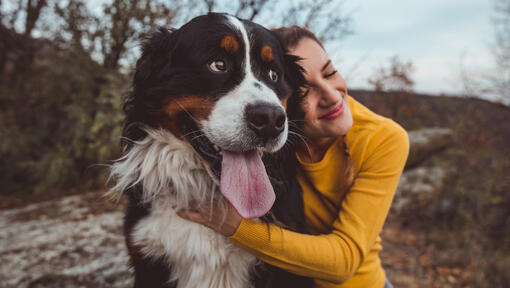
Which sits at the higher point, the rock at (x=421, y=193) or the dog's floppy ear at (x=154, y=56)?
the dog's floppy ear at (x=154, y=56)

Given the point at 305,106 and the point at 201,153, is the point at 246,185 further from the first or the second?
the point at 305,106

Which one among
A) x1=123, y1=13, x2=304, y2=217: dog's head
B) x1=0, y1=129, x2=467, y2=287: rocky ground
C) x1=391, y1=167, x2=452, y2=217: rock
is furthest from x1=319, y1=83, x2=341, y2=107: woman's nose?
x1=391, y1=167, x2=452, y2=217: rock

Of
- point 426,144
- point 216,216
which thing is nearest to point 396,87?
point 426,144

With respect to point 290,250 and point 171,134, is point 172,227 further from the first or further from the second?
point 290,250

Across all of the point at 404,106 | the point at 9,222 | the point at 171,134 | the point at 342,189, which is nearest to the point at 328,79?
the point at 342,189

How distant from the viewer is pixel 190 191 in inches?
65.4

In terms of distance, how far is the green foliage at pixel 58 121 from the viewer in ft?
16.8

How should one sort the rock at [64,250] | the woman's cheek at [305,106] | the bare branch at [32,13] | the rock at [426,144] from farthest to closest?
the rock at [426,144]
the bare branch at [32,13]
the rock at [64,250]
the woman's cheek at [305,106]

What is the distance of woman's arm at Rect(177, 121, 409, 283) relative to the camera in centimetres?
148

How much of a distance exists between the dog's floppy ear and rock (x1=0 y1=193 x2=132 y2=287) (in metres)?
1.75

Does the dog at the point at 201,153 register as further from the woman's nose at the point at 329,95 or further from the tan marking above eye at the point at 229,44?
the woman's nose at the point at 329,95

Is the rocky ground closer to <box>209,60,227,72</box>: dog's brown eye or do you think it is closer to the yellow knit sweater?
the yellow knit sweater

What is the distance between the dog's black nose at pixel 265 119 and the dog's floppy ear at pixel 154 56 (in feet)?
2.16

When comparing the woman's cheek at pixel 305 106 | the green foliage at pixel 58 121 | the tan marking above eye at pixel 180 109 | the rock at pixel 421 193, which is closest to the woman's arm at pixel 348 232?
the woman's cheek at pixel 305 106
